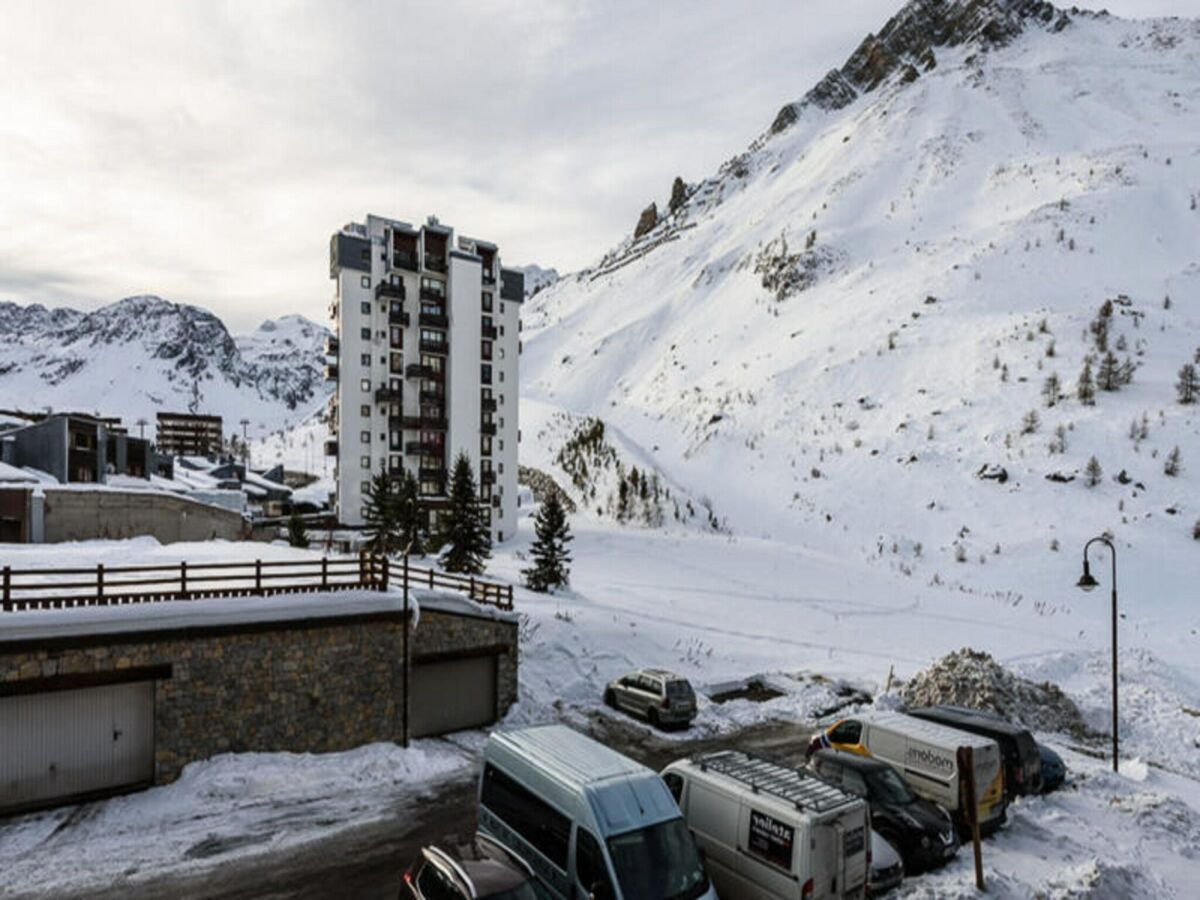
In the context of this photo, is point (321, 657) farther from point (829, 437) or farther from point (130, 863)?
point (829, 437)

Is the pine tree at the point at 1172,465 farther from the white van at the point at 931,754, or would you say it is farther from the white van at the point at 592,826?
the white van at the point at 592,826

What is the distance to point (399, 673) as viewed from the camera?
20.8m

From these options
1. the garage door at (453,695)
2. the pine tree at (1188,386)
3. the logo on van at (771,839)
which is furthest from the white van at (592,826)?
the pine tree at (1188,386)

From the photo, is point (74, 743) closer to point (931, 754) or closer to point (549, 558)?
point (931, 754)

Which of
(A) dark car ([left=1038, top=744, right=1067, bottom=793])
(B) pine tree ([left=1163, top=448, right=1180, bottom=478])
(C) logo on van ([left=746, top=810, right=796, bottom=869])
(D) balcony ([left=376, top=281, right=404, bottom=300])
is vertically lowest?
(A) dark car ([left=1038, top=744, right=1067, bottom=793])

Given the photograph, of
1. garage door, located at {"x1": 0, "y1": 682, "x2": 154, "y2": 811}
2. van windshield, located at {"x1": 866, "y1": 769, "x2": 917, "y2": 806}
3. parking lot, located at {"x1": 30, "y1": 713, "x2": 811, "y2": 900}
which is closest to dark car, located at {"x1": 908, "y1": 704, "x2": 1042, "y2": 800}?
van windshield, located at {"x1": 866, "y1": 769, "x2": 917, "y2": 806}

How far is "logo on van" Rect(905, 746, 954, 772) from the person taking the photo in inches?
666

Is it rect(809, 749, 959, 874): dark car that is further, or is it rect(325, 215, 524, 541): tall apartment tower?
rect(325, 215, 524, 541): tall apartment tower

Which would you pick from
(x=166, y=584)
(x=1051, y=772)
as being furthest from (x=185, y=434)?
(x=1051, y=772)

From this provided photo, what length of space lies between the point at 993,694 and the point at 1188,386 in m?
38.9

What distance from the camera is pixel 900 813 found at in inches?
602

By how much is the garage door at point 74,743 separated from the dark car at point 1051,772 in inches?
902

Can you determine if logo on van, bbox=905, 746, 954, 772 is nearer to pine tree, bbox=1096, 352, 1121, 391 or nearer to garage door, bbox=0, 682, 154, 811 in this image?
garage door, bbox=0, 682, 154, 811

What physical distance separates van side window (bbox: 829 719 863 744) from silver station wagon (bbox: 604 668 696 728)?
5.37 meters
